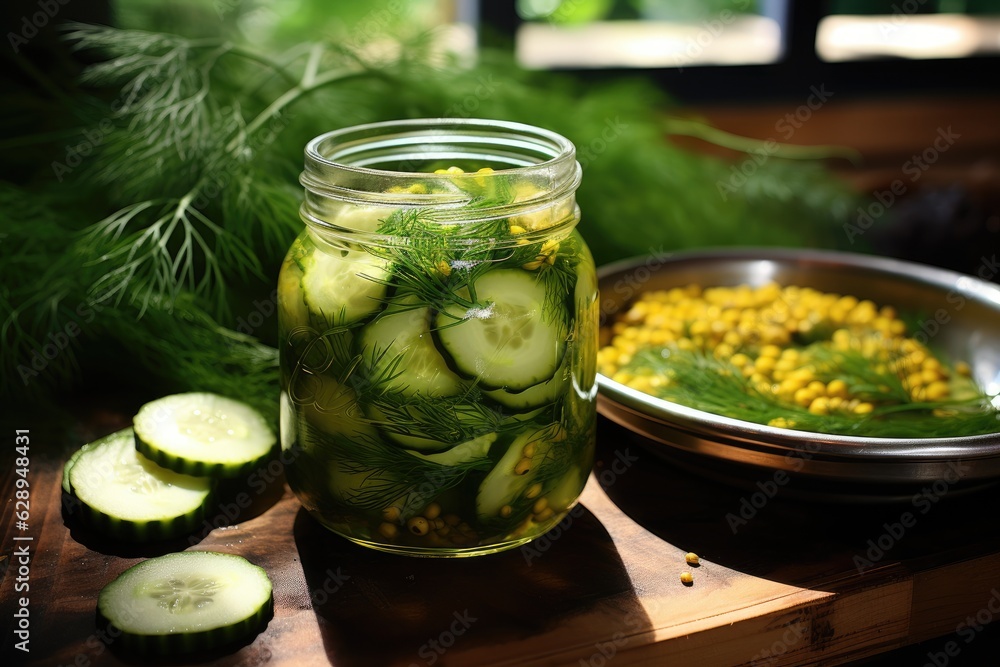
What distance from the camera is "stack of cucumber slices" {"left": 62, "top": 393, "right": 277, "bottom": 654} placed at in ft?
2.24

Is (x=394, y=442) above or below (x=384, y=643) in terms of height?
above

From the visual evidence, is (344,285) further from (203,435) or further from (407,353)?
(203,435)

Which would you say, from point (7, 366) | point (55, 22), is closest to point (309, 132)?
point (55, 22)

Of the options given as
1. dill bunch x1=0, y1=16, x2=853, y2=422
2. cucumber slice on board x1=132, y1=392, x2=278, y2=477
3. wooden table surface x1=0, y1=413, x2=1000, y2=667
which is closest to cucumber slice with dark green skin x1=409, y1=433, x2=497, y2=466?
wooden table surface x1=0, y1=413, x2=1000, y2=667

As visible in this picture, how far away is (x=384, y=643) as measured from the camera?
71 cm

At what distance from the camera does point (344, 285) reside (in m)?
0.73

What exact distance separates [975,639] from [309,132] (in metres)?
0.96

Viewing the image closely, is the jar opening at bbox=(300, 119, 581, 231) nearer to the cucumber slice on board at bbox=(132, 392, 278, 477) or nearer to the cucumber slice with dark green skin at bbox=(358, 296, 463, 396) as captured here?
the cucumber slice with dark green skin at bbox=(358, 296, 463, 396)

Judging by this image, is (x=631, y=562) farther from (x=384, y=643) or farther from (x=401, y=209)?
(x=401, y=209)

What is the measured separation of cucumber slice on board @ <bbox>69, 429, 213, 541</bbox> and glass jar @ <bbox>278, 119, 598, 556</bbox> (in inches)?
4.2

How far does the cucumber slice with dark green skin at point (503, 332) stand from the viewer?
706mm

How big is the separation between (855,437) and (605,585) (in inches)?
9.7

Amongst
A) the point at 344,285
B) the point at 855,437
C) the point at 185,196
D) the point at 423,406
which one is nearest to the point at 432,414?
the point at 423,406

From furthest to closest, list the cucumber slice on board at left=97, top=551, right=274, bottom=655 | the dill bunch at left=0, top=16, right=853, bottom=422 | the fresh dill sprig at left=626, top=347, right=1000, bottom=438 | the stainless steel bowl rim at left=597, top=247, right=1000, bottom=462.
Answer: the dill bunch at left=0, top=16, right=853, bottom=422 < the fresh dill sprig at left=626, top=347, right=1000, bottom=438 < the stainless steel bowl rim at left=597, top=247, right=1000, bottom=462 < the cucumber slice on board at left=97, top=551, right=274, bottom=655
